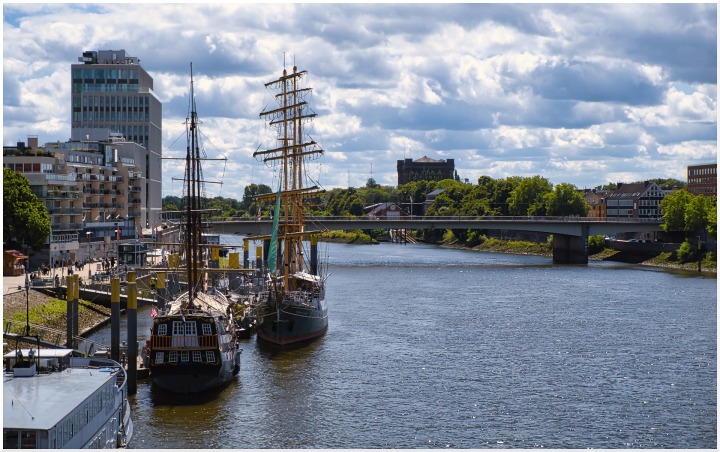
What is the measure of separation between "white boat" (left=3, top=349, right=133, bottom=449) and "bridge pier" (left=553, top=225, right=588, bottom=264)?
361ft

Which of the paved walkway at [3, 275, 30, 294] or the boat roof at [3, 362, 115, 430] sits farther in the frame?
the paved walkway at [3, 275, 30, 294]

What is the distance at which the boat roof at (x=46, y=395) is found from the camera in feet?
102

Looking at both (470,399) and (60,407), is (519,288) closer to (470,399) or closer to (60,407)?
(470,399)

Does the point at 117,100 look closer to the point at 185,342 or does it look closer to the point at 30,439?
the point at 185,342

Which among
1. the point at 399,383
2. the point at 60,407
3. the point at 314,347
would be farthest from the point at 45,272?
the point at 60,407

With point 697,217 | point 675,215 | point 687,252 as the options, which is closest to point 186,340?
point 687,252

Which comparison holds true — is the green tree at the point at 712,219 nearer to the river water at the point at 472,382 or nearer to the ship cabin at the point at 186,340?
the river water at the point at 472,382

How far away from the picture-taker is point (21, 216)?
8625 cm

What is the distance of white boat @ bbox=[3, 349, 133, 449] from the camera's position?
30656 mm

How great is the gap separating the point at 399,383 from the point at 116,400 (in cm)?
1769

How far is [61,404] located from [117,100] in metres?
134

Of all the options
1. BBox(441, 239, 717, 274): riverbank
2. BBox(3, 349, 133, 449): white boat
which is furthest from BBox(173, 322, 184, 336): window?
BBox(441, 239, 717, 274): riverbank

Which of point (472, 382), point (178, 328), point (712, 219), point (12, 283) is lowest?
point (472, 382)

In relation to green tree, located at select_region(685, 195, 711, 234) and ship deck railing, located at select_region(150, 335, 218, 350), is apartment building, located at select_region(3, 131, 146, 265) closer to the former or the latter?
ship deck railing, located at select_region(150, 335, 218, 350)
